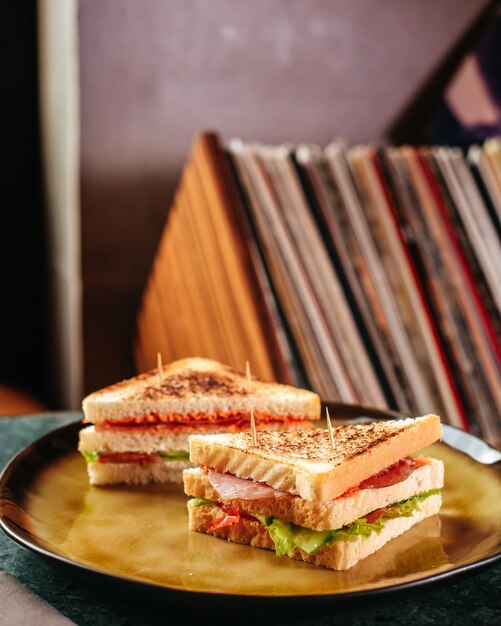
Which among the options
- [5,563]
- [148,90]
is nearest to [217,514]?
[5,563]

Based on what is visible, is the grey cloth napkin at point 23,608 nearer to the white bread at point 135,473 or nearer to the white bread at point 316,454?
the white bread at point 316,454

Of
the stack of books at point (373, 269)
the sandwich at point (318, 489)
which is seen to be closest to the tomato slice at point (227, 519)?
the sandwich at point (318, 489)

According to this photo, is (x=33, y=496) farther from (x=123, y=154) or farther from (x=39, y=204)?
(x=39, y=204)

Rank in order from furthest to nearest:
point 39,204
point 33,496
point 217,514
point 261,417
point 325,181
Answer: point 39,204
point 325,181
point 261,417
point 33,496
point 217,514

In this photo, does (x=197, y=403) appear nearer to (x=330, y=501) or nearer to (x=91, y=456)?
(x=91, y=456)

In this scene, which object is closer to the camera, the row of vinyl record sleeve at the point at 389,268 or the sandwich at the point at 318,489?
the sandwich at the point at 318,489
